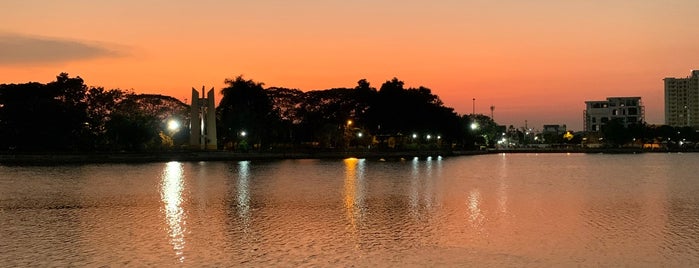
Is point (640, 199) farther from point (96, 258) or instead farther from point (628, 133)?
point (628, 133)

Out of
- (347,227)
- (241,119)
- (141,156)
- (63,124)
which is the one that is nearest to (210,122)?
(241,119)

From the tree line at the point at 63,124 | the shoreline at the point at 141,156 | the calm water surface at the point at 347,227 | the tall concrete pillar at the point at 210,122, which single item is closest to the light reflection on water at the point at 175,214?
the calm water surface at the point at 347,227

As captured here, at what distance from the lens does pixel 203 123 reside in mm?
89312

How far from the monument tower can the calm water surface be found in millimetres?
56524

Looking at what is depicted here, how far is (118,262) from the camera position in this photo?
43.0 feet

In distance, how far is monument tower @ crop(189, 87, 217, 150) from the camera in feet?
290

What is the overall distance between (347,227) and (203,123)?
7410 centimetres

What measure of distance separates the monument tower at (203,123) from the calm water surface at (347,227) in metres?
56.5

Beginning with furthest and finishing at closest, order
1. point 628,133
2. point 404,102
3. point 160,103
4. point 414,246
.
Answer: point 628,133 < point 160,103 < point 404,102 < point 414,246

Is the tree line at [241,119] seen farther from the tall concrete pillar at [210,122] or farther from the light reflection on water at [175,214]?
the light reflection on water at [175,214]

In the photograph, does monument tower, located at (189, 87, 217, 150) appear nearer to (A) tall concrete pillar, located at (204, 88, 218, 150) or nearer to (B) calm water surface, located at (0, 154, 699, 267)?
(A) tall concrete pillar, located at (204, 88, 218, 150)

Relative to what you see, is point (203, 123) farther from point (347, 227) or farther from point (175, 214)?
point (347, 227)

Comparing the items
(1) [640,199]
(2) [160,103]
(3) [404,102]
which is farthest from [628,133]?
(1) [640,199]

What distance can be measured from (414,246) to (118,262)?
6.62 meters
